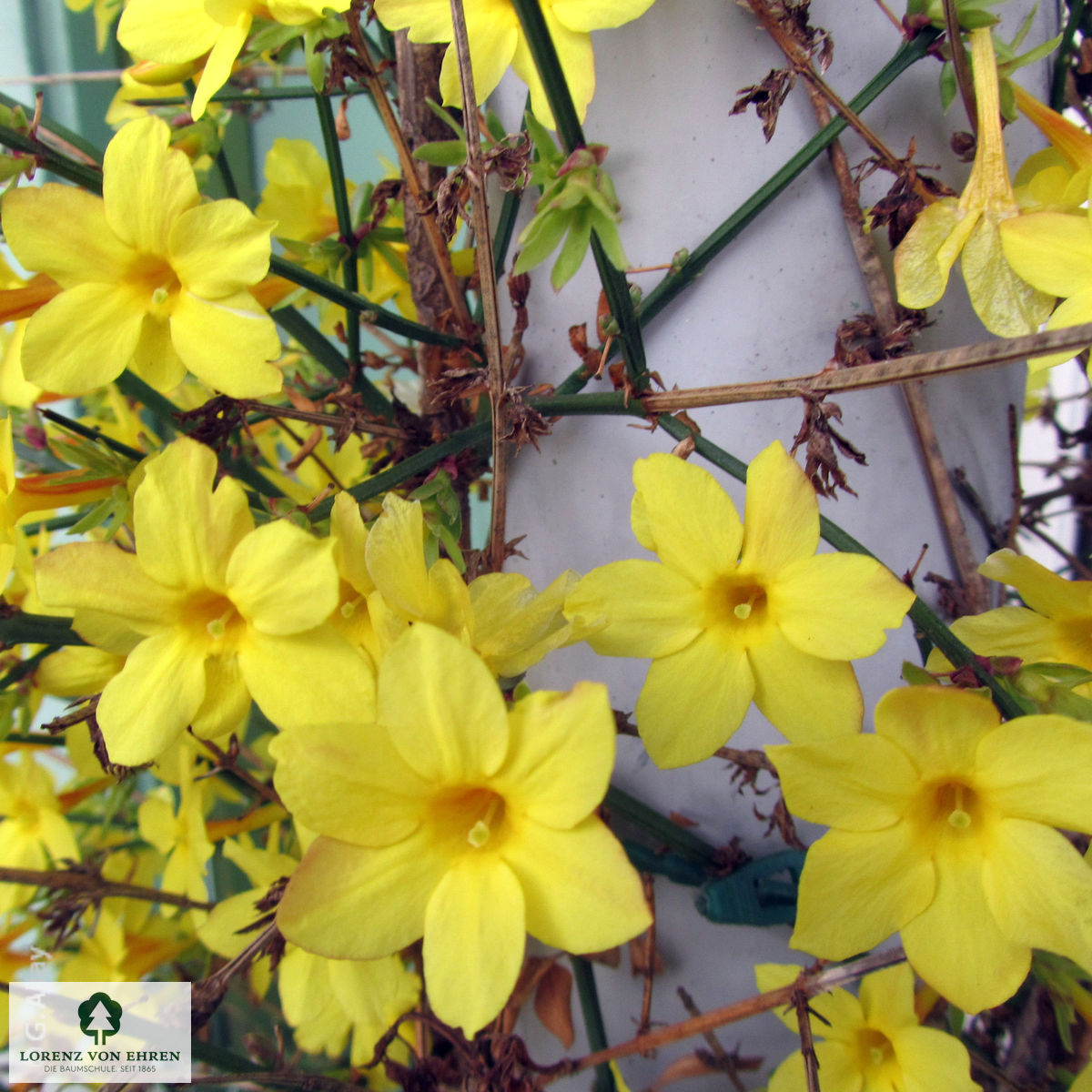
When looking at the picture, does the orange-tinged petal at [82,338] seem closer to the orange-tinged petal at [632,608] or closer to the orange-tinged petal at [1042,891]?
the orange-tinged petal at [632,608]

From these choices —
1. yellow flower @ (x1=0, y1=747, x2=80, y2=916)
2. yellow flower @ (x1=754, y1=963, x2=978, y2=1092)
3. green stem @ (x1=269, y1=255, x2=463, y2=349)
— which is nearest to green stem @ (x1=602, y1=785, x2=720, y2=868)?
yellow flower @ (x1=754, y1=963, x2=978, y2=1092)

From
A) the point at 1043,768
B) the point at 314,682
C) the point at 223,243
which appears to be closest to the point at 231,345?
the point at 223,243

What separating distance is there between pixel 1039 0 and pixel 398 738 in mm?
520

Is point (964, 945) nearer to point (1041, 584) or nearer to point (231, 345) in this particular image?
point (1041, 584)

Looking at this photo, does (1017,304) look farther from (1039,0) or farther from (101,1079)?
(101,1079)

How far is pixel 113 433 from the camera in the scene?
665 millimetres

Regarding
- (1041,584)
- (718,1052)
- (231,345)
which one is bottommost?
(718,1052)

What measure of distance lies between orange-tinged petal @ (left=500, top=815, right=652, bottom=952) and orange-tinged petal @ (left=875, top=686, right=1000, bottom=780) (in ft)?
0.36

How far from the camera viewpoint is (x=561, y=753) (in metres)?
0.28

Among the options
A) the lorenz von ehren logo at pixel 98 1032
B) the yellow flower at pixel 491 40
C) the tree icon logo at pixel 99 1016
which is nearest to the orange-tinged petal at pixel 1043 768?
the yellow flower at pixel 491 40

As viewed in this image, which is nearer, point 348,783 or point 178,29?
point 348,783

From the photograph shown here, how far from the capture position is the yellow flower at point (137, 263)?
34cm

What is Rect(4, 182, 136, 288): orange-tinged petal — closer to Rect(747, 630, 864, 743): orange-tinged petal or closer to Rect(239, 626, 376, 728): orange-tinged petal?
Rect(239, 626, 376, 728): orange-tinged petal

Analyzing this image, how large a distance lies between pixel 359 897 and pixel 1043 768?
252 mm
